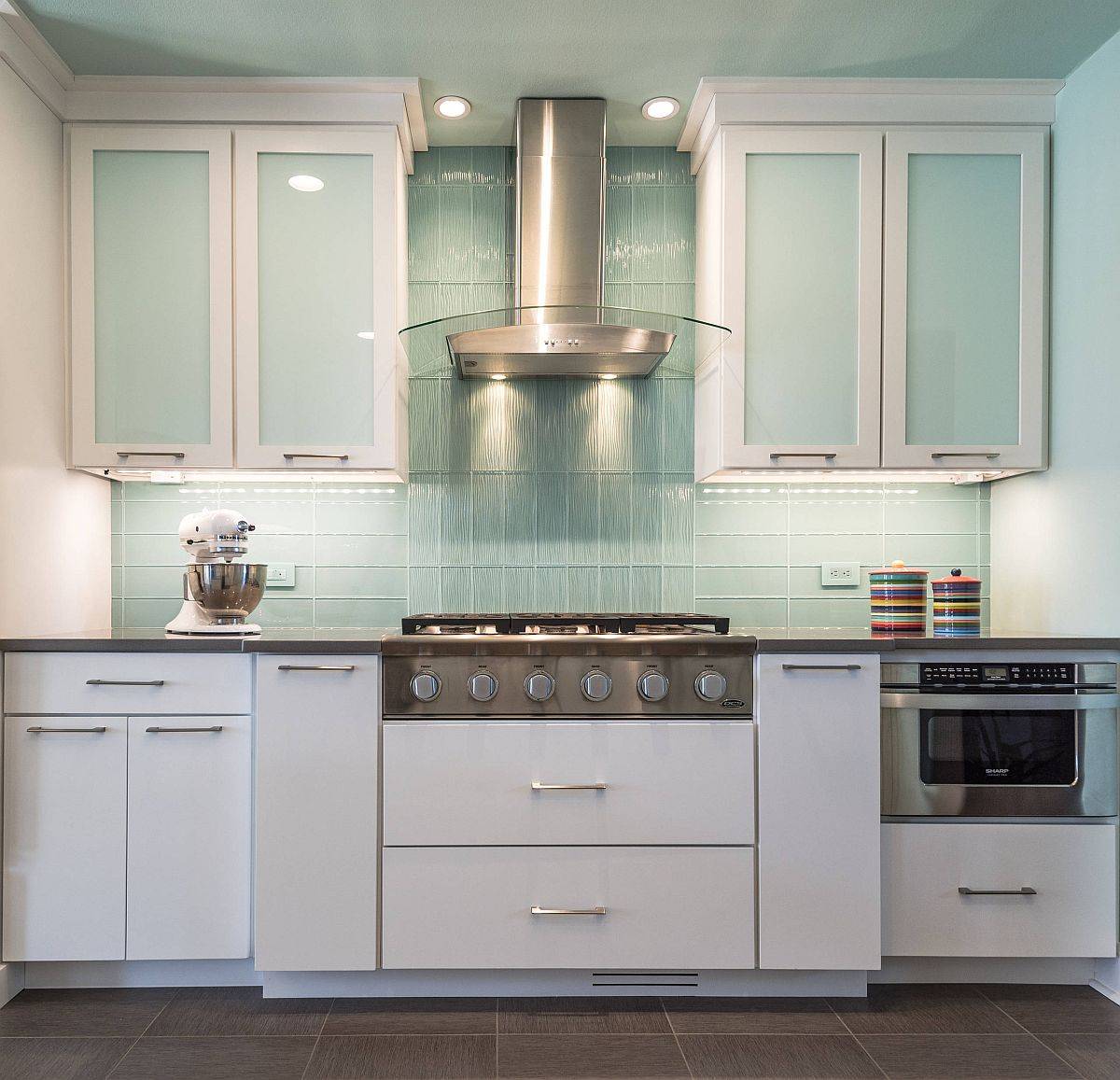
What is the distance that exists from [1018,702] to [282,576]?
212 cm

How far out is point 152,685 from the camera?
7.15 ft

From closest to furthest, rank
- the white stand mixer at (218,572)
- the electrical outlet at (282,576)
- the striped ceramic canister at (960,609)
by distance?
the white stand mixer at (218,572)
the striped ceramic canister at (960,609)
the electrical outlet at (282,576)

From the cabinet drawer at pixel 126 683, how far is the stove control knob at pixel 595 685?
815mm

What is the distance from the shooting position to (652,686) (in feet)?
7.01

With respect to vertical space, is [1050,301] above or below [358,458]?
above

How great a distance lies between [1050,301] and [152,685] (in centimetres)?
262

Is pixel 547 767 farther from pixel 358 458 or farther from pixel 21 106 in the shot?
pixel 21 106

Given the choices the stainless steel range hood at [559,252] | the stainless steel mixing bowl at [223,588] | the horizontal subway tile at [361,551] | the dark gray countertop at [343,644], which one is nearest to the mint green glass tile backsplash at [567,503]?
the horizontal subway tile at [361,551]

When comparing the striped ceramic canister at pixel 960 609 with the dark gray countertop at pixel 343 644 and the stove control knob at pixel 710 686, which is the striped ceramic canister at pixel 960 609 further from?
the stove control knob at pixel 710 686

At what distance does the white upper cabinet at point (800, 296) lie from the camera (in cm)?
253

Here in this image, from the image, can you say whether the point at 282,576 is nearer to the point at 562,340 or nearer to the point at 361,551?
the point at 361,551

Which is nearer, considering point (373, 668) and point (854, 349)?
point (373, 668)

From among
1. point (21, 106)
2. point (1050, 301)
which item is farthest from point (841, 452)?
point (21, 106)

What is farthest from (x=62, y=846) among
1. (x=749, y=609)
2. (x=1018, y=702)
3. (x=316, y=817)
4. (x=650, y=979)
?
(x=1018, y=702)
